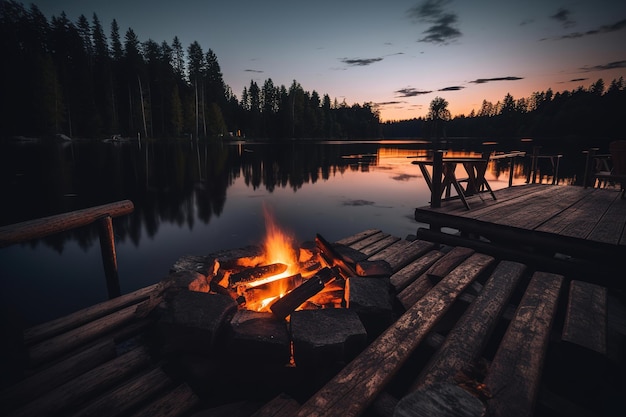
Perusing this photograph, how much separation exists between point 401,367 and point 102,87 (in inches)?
2959

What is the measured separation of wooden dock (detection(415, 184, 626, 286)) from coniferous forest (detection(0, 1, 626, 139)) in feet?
206

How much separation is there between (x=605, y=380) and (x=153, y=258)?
29.4 feet

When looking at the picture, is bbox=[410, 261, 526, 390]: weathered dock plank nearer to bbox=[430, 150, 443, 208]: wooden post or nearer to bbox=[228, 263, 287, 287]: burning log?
bbox=[228, 263, 287, 287]: burning log

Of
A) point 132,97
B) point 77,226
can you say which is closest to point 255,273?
point 77,226

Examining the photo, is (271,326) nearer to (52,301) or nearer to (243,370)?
(243,370)

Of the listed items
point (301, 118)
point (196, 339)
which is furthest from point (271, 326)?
point (301, 118)

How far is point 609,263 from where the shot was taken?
480cm

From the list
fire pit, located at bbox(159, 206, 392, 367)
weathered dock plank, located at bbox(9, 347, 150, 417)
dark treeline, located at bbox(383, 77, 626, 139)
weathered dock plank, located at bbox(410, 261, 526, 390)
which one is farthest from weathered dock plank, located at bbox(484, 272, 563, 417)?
dark treeline, located at bbox(383, 77, 626, 139)

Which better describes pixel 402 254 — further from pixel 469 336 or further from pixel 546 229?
pixel 546 229

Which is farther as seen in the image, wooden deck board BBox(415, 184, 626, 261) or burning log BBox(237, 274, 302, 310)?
wooden deck board BBox(415, 184, 626, 261)

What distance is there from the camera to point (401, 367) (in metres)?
2.83

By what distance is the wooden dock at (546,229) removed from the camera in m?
4.91

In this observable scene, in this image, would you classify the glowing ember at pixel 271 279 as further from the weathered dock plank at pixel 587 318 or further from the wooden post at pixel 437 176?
the wooden post at pixel 437 176

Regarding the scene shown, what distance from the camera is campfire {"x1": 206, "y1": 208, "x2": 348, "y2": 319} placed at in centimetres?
367
